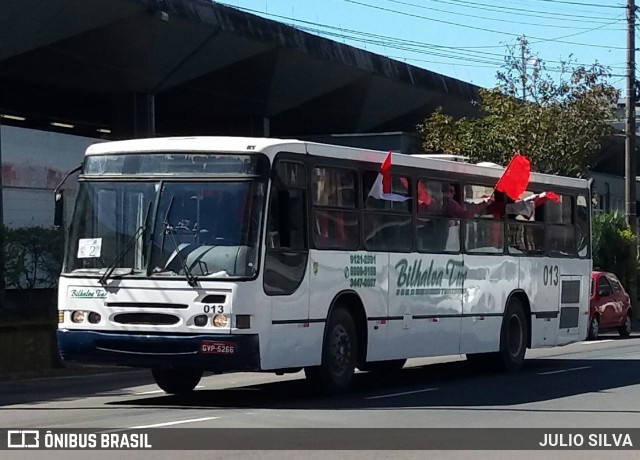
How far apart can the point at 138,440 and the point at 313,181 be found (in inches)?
187

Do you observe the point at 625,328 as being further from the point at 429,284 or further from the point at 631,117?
the point at 429,284

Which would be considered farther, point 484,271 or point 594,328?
point 594,328

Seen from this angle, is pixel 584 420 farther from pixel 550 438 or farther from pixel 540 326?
→ pixel 540 326

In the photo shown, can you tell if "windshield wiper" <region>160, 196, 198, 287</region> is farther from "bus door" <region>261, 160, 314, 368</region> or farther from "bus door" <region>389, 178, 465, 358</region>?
"bus door" <region>389, 178, 465, 358</region>

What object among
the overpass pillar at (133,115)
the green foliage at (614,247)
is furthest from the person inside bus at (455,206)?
the green foliage at (614,247)

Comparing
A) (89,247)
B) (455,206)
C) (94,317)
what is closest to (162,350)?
(94,317)

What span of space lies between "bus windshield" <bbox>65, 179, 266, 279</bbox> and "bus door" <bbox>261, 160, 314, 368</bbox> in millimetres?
297

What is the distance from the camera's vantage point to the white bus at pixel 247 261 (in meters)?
14.1

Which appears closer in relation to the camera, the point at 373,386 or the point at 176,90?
the point at 373,386

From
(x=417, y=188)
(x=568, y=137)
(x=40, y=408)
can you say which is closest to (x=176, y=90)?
(x=568, y=137)

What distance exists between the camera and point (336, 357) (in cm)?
1566

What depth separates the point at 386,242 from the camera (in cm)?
1684

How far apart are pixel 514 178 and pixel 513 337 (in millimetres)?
2505

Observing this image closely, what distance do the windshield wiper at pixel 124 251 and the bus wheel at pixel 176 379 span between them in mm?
2054
